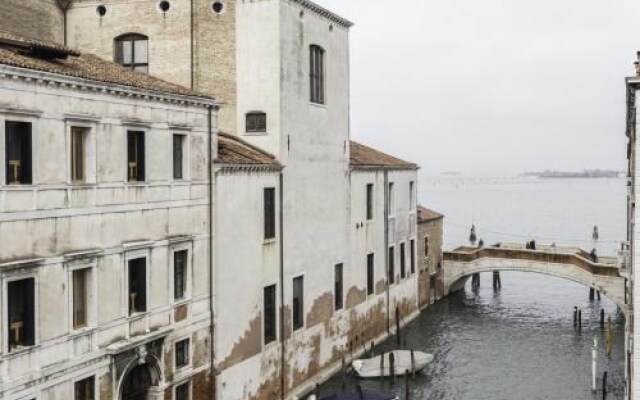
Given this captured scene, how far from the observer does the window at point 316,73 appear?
27.7 meters

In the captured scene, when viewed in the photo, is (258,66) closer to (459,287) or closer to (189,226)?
(189,226)

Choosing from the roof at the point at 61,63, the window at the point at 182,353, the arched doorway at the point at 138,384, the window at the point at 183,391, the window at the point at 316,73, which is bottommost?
the window at the point at 183,391

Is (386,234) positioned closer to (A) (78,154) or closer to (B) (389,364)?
(B) (389,364)

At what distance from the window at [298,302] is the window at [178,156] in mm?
7190

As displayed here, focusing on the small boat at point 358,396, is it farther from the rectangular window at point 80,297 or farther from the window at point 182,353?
the rectangular window at point 80,297

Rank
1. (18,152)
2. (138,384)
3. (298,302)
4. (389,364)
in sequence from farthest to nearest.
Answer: (389,364)
(298,302)
(138,384)
(18,152)

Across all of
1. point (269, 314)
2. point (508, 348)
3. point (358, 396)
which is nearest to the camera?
point (358, 396)

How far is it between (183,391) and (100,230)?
5431 millimetres

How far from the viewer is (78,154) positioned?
16547 millimetres

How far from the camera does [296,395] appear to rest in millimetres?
25406

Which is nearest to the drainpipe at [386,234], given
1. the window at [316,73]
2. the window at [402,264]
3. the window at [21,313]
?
the window at [402,264]

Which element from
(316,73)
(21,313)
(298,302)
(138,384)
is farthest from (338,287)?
(21,313)

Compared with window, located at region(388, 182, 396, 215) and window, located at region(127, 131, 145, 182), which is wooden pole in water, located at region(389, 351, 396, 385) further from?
window, located at region(127, 131, 145, 182)

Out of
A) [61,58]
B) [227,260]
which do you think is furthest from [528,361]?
[61,58]
